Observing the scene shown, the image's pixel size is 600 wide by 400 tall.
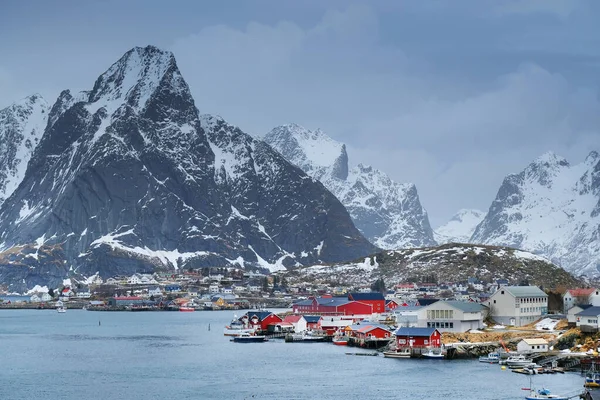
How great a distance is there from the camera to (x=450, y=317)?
10625cm

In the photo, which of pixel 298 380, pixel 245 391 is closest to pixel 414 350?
pixel 298 380

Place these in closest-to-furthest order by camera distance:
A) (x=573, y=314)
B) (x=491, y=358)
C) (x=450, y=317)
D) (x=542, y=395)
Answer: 1. (x=542, y=395)
2. (x=491, y=358)
3. (x=573, y=314)
4. (x=450, y=317)

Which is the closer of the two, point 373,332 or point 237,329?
point 373,332

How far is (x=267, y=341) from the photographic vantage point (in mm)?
123000

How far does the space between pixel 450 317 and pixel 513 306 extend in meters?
11.2

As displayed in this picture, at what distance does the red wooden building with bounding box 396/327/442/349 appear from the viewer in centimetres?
9774

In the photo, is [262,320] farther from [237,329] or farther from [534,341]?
[534,341]

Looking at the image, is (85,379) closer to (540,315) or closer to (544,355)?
(544,355)

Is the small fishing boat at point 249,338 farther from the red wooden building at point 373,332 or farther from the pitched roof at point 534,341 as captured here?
the pitched roof at point 534,341

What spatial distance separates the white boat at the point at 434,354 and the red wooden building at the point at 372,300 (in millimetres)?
50374

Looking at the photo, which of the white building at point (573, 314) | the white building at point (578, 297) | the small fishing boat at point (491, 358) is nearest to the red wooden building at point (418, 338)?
the small fishing boat at point (491, 358)

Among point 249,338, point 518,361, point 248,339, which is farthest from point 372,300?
point 518,361

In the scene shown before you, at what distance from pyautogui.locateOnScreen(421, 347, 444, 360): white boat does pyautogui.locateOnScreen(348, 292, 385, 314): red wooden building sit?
5037cm

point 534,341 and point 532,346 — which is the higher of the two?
point 534,341
